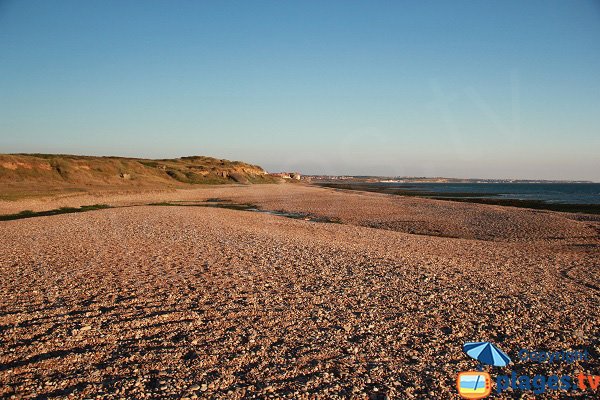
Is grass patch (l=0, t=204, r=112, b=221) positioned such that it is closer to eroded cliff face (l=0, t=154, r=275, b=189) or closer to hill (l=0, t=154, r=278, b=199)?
hill (l=0, t=154, r=278, b=199)

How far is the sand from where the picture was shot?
6.30 m

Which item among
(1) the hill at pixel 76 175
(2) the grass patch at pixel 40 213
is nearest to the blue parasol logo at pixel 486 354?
(2) the grass patch at pixel 40 213

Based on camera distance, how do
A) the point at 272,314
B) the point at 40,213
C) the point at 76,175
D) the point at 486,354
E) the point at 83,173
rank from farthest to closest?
the point at 83,173
the point at 76,175
the point at 40,213
the point at 272,314
the point at 486,354

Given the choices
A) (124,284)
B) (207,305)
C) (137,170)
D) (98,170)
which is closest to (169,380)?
(207,305)

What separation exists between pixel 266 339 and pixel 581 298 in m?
9.79

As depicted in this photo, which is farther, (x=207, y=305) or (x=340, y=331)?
(x=207, y=305)

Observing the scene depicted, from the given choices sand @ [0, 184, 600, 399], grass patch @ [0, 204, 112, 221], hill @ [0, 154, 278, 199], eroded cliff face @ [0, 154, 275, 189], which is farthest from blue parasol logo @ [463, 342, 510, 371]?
eroded cliff face @ [0, 154, 275, 189]

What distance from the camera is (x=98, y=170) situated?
239ft

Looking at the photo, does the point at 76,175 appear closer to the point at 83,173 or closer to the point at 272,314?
the point at 83,173

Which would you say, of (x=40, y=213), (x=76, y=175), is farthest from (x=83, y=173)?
(x=40, y=213)

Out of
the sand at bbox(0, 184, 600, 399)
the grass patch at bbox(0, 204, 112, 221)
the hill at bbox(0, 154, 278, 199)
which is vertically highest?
the hill at bbox(0, 154, 278, 199)

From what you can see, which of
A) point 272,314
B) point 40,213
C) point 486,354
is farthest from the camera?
point 40,213

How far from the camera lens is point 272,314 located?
30.4 ft

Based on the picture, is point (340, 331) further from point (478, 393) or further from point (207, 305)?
point (207, 305)
